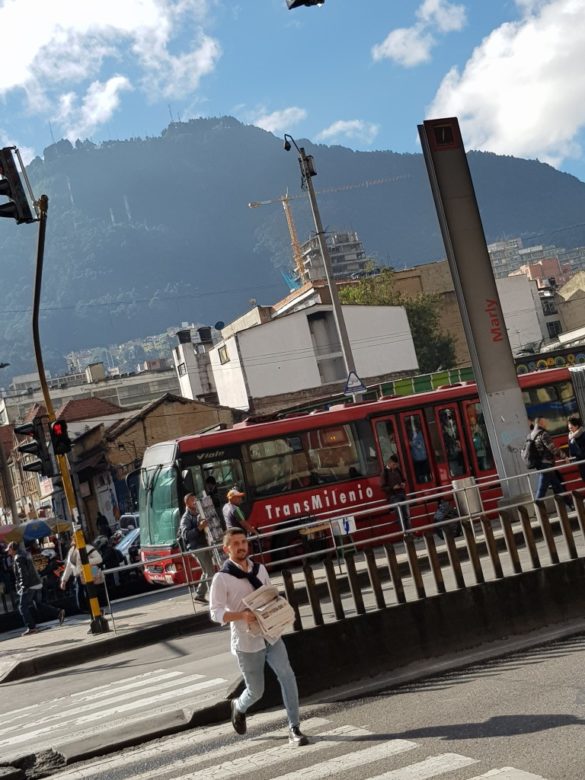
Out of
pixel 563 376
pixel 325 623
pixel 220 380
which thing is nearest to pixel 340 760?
pixel 325 623

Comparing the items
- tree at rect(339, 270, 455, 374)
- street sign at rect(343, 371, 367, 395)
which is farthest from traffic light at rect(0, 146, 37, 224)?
tree at rect(339, 270, 455, 374)

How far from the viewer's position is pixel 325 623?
9.87m

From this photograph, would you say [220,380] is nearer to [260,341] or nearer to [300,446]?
[260,341]

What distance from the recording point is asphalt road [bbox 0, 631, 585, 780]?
6.62 meters

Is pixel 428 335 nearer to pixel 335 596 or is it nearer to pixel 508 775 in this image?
pixel 335 596

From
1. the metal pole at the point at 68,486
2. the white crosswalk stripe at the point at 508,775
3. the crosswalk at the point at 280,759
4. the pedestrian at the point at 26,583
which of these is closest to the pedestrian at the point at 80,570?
the metal pole at the point at 68,486

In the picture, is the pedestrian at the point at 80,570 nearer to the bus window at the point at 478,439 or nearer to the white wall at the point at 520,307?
the bus window at the point at 478,439

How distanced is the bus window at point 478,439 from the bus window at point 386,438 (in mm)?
1978

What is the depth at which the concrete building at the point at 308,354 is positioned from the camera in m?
67.8

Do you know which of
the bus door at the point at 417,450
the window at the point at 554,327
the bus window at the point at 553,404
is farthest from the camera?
the window at the point at 554,327

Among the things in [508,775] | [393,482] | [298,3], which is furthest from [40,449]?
[508,775]

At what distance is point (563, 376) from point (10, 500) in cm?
3015

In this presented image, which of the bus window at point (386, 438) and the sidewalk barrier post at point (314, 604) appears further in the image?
the bus window at point (386, 438)

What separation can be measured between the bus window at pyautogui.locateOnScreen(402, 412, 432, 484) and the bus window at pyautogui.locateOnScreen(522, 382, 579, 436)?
3282 mm
